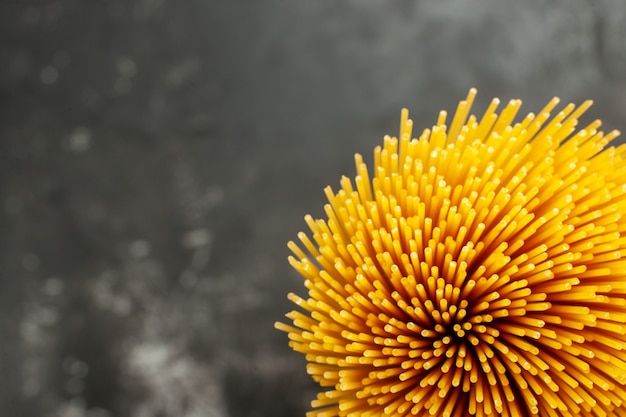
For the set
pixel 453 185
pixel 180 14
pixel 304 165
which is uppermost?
pixel 180 14

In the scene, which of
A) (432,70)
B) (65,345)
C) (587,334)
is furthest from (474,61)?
(65,345)

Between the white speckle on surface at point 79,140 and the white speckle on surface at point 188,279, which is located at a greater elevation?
the white speckle on surface at point 79,140

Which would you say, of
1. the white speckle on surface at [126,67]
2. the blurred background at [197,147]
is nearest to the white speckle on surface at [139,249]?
the blurred background at [197,147]

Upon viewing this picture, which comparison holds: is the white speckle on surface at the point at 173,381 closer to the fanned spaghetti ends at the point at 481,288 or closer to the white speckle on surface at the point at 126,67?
the fanned spaghetti ends at the point at 481,288

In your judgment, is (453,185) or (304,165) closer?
(453,185)

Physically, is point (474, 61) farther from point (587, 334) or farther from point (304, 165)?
point (587, 334)

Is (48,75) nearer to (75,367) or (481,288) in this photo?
(75,367)

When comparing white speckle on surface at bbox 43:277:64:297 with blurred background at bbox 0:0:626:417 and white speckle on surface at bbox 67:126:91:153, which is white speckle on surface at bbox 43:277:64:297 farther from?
white speckle on surface at bbox 67:126:91:153

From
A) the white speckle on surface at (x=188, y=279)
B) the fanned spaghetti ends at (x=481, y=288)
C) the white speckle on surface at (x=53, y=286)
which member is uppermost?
the white speckle on surface at (x=53, y=286)
